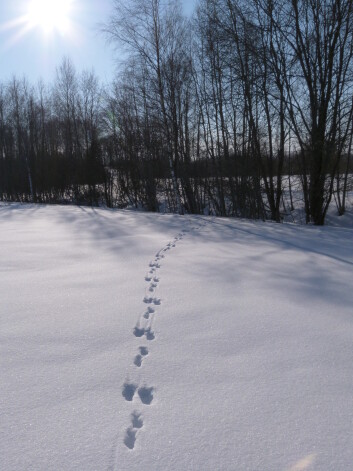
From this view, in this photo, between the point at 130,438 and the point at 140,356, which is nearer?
the point at 130,438

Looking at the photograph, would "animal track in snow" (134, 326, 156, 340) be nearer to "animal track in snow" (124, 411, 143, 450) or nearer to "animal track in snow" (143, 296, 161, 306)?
"animal track in snow" (143, 296, 161, 306)

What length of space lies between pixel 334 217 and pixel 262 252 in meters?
11.1

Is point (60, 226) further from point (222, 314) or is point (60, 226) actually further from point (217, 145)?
point (217, 145)

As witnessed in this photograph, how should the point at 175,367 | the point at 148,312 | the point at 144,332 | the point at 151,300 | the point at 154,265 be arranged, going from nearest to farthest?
the point at 175,367
the point at 144,332
the point at 148,312
the point at 151,300
the point at 154,265

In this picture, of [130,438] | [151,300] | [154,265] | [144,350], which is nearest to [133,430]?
[130,438]

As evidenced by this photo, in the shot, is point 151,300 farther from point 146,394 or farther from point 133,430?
point 133,430

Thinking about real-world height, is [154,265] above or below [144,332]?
above

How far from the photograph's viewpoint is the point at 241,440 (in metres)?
1.30

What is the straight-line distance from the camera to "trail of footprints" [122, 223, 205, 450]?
55.0 inches

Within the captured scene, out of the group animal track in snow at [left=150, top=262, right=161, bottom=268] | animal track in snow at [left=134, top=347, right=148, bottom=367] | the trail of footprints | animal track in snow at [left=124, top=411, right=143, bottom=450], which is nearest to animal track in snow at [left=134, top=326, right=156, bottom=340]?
the trail of footprints

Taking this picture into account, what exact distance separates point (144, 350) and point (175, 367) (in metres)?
0.27

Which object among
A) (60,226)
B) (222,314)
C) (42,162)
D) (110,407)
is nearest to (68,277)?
(222,314)

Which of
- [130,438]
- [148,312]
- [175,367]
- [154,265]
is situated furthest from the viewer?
[154,265]

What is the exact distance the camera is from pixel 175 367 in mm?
1824
